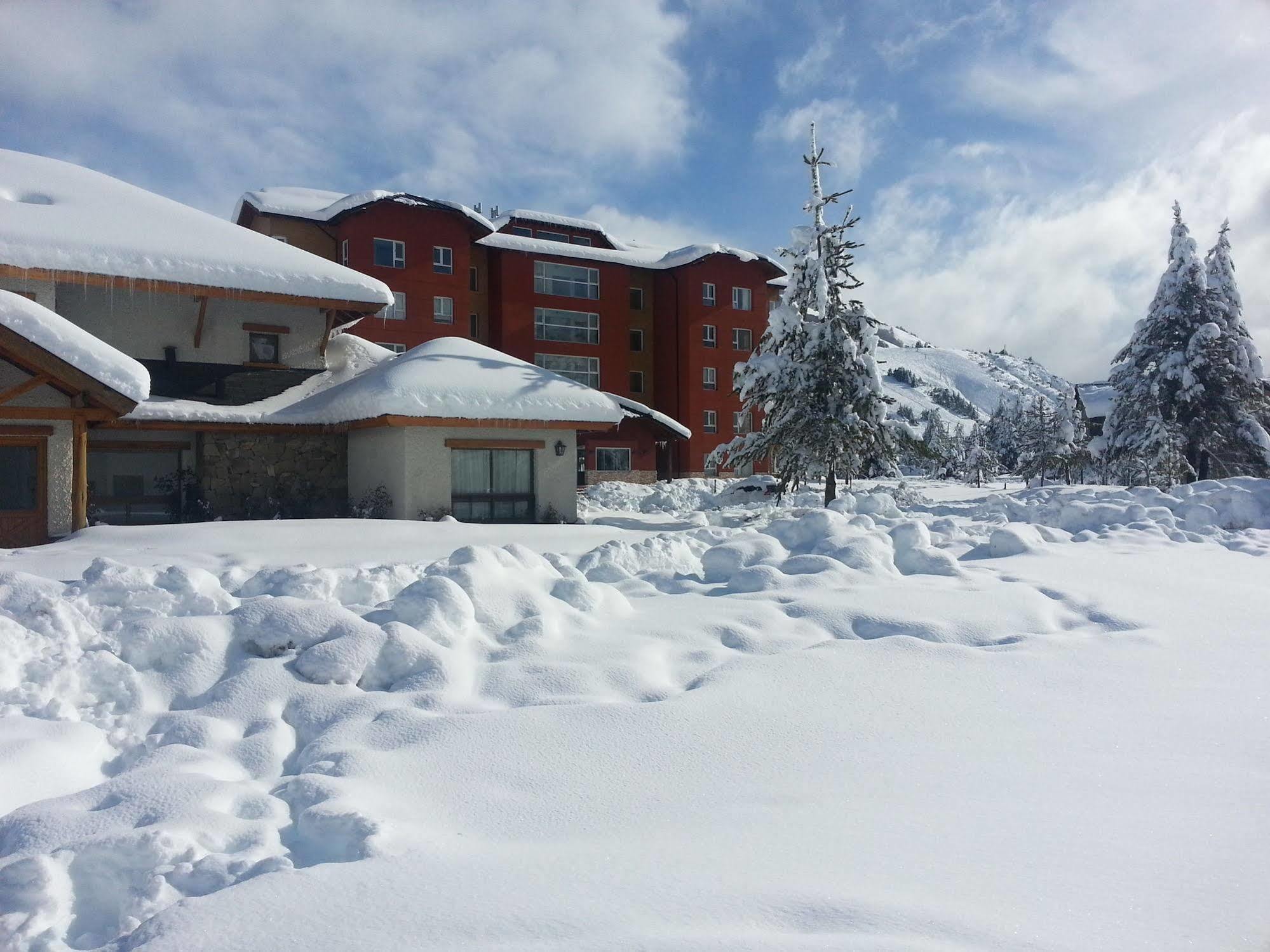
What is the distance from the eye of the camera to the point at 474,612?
5.82 meters

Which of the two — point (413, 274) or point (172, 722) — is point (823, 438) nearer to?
point (172, 722)

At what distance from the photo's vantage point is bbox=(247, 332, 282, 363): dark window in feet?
57.2

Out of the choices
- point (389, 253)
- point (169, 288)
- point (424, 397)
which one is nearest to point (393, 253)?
point (389, 253)

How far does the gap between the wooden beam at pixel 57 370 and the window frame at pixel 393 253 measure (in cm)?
2089

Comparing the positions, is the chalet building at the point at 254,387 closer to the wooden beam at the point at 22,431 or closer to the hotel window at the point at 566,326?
the wooden beam at the point at 22,431

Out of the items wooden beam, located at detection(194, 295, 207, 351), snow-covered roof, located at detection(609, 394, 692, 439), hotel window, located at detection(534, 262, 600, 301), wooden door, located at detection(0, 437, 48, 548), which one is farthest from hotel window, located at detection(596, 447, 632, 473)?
wooden door, located at detection(0, 437, 48, 548)

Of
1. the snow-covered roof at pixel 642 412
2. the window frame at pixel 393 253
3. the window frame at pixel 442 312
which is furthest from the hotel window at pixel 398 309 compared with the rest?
the snow-covered roof at pixel 642 412

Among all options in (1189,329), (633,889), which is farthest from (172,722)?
(1189,329)

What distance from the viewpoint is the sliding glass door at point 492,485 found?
663 inches

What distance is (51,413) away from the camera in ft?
37.8

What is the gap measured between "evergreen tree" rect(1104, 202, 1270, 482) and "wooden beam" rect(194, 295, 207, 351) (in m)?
25.1

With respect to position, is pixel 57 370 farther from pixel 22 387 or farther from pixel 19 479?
pixel 19 479

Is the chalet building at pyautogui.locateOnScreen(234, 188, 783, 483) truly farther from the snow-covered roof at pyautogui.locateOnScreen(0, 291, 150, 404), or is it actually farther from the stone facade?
the snow-covered roof at pyautogui.locateOnScreen(0, 291, 150, 404)

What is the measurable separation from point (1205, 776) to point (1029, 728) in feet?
2.52
